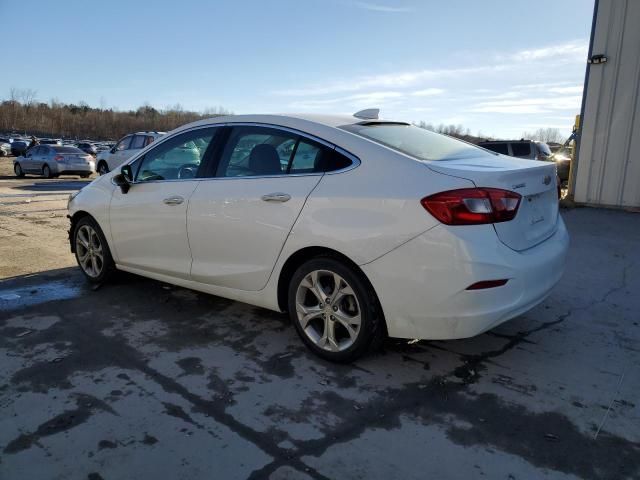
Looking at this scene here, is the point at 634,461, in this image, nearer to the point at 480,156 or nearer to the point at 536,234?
the point at 536,234

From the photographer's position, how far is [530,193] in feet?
10.6

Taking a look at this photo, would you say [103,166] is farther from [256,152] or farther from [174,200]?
[256,152]

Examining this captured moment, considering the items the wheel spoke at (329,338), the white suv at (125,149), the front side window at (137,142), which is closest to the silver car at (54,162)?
the white suv at (125,149)

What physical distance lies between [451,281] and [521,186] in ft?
2.54

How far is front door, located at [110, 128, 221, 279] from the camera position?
4.23 m


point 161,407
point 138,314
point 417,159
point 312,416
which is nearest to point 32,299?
point 138,314

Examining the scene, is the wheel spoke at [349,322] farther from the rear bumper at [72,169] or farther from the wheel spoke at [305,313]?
the rear bumper at [72,169]

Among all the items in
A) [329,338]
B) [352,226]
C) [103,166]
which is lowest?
[329,338]

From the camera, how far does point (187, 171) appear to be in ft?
14.1

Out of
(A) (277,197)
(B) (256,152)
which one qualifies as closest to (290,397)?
(A) (277,197)

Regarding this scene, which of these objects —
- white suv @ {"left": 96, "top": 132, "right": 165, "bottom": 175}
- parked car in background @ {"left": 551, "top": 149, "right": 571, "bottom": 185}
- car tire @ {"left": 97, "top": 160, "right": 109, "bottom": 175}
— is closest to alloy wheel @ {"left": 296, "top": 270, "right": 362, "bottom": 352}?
parked car in background @ {"left": 551, "top": 149, "right": 571, "bottom": 185}

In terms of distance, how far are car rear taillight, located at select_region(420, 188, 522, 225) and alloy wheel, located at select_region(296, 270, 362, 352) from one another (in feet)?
2.50

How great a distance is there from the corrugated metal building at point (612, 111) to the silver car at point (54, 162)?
19.4 m

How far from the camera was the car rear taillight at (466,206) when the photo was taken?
290 cm
